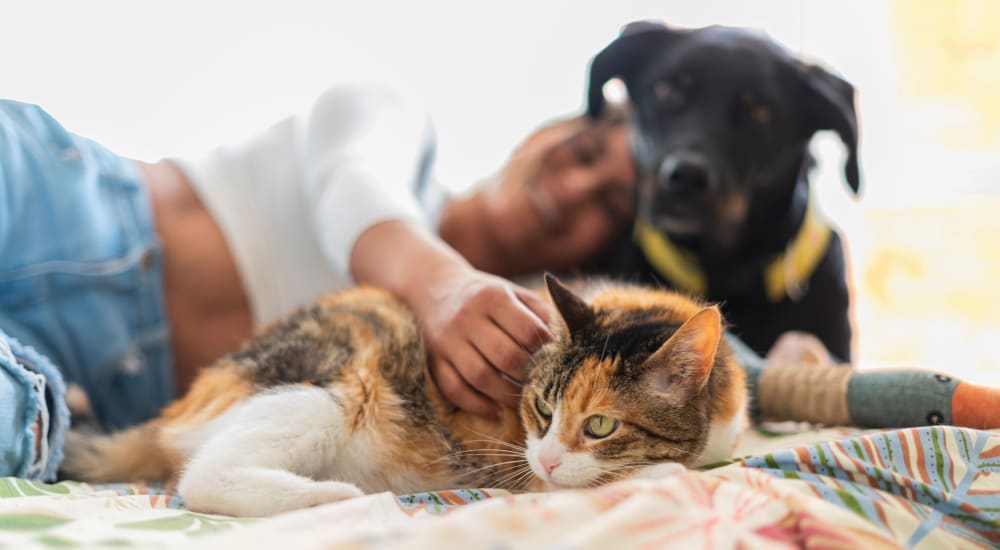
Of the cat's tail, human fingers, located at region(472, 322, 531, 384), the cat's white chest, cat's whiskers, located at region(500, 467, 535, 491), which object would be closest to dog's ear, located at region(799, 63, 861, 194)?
the cat's white chest

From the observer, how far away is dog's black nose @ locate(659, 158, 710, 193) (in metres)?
1.54

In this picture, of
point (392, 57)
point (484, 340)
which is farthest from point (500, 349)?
point (392, 57)

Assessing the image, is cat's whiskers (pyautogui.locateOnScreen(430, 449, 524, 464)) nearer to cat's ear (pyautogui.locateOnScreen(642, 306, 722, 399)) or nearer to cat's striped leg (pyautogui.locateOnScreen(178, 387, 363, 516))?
cat's striped leg (pyautogui.locateOnScreen(178, 387, 363, 516))

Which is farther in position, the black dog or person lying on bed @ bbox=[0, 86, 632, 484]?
the black dog

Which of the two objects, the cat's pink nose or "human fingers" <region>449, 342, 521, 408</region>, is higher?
"human fingers" <region>449, 342, 521, 408</region>

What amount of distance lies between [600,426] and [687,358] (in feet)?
0.47

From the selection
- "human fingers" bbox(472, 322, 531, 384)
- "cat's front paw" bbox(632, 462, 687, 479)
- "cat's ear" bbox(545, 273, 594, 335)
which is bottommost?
"cat's front paw" bbox(632, 462, 687, 479)

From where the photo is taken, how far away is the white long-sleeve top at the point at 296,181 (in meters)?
1.68

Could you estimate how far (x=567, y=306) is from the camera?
1061 mm

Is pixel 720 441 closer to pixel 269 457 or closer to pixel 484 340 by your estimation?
pixel 484 340

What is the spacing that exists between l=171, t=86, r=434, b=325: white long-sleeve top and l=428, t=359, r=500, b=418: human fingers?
0.52m

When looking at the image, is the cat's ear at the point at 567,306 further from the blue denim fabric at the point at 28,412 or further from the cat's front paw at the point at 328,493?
the blue denim fabric at the point at 28,412

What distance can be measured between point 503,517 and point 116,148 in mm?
1987

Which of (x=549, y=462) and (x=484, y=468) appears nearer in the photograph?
(x=549, y=462)
